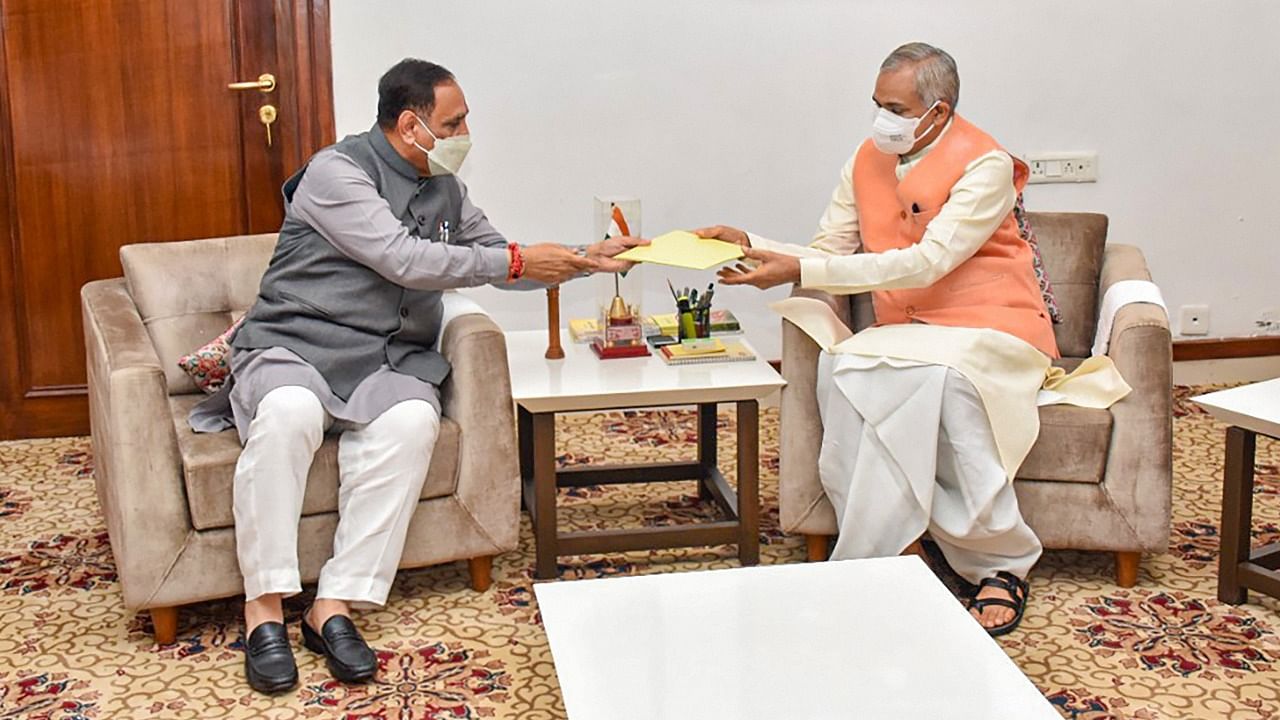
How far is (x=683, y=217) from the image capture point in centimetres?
462

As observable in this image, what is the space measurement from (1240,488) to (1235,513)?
6 centimetres

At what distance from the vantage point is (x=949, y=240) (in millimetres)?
3307

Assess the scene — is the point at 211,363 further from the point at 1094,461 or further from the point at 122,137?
the point at 1094,461

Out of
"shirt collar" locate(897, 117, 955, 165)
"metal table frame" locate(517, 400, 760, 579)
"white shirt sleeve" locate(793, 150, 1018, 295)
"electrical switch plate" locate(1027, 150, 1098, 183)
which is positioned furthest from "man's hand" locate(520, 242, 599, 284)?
"electrical switch plate" locate(1027, 150, 1098, 183)

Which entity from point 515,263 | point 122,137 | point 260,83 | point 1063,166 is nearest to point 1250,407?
point 515,263

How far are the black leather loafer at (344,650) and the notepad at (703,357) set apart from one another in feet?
3.23

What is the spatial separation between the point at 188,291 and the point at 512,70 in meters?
1.33

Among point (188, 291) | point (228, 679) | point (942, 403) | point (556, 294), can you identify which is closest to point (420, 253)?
point (556, 294)

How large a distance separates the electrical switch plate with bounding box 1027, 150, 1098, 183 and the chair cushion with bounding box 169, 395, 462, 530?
2344 millimetres

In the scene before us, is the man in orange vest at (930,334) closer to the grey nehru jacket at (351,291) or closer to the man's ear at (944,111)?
the man's ear at (944,111)

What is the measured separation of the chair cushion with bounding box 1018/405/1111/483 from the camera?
10.6ft

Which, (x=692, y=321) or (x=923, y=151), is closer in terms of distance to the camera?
(x=923, y=151)

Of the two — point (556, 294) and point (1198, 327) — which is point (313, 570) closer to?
point (556, 294)

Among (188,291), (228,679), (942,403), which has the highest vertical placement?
Result: (188,291)
